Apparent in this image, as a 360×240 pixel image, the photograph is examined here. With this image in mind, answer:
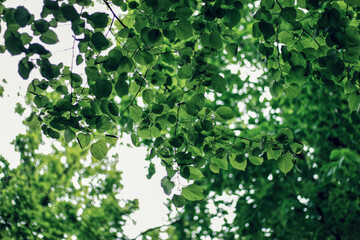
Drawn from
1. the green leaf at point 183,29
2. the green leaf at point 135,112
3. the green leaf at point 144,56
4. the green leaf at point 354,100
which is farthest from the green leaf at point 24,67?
the green leaf at point 354,100

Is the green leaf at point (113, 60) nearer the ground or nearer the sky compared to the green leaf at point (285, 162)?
nearer the sky

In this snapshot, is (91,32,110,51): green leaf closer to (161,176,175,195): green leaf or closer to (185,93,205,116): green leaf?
(185,93,205,116): green leaf

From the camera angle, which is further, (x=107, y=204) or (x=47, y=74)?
(x=107, y=204)

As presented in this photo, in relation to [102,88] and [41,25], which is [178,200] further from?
[41,25]

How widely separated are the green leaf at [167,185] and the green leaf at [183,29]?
32.4 inches

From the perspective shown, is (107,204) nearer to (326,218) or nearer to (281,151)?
(326,218)

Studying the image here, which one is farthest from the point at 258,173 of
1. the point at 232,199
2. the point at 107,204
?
the point at 107,204

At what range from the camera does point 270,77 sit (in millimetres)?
1925

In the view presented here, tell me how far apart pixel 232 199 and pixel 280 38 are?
5491 mm

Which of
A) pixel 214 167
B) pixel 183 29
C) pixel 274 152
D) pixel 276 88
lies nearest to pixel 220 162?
pixel 214 167

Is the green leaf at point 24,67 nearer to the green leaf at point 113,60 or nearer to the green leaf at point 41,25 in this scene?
the green leaf at point 41,25

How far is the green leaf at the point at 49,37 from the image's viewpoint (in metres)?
1.48

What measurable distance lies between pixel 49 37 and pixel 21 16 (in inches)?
6.8

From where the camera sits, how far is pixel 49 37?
4.88 feet
